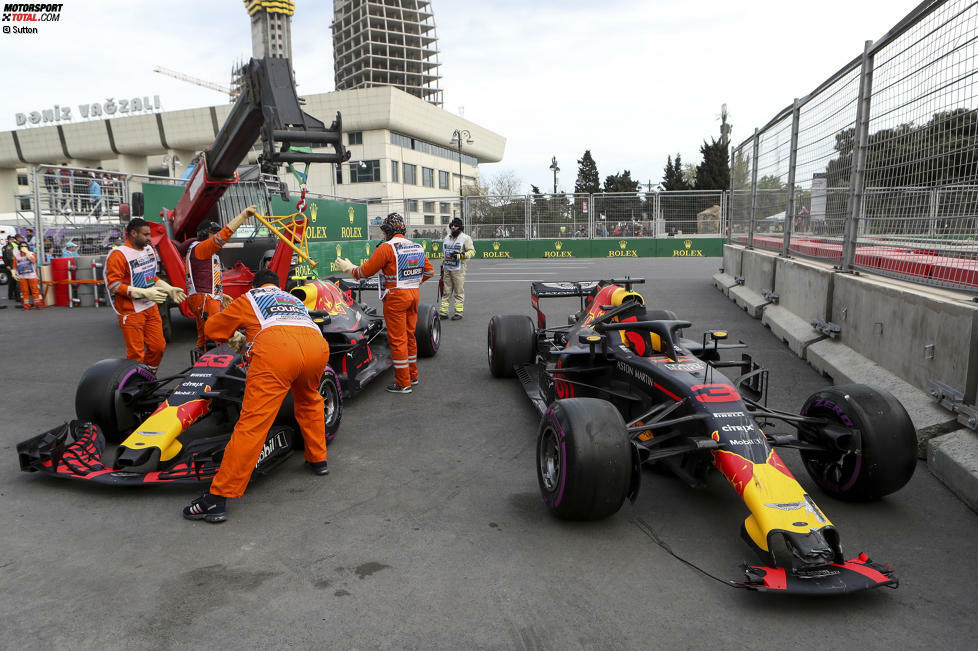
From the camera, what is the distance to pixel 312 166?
60.4 m

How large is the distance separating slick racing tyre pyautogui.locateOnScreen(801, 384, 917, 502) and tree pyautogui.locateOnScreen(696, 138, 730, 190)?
51.1 meters

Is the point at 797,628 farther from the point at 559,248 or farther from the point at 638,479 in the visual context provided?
the point at 559,248

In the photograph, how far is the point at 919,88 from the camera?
5.43m

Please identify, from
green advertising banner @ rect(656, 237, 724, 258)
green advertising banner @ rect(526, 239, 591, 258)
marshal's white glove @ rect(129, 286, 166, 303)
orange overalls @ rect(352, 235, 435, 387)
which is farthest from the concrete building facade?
marshal's white glove @ rect(129, 286, 166, 303)

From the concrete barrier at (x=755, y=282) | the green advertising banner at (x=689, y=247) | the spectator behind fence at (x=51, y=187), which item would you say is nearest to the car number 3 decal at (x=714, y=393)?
the concrete barrier at (x=755, y=282)

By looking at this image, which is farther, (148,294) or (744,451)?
(148,294)

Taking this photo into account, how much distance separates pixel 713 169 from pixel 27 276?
4921 centimetres

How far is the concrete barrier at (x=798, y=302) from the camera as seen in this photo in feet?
24.4

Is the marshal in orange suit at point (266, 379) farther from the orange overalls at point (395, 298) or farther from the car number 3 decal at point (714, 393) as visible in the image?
the car number 3 decal at point (714, 393)

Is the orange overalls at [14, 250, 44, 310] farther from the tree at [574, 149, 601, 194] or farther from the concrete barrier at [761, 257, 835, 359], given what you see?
the tree at [574, 149, 601, 194]

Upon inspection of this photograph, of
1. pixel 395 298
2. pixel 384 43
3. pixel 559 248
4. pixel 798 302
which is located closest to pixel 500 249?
pixel 559 248

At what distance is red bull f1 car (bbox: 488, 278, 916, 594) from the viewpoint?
2.87 m

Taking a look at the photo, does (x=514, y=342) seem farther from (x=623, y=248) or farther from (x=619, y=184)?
(x=619, y=184)

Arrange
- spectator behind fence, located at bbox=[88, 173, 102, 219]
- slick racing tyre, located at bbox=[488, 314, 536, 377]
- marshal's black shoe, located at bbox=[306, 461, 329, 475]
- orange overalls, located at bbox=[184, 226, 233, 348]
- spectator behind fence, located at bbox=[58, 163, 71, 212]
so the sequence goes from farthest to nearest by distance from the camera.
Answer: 1. spectator behind fence, located at bbox=[88, 173, 102, 219]
2. spectator behind fence, located at bbox=[58, 163, 71, 212]
3. orange overalls, located at bbox=[184, 226, 233, 348]
4. slick racing tyre, located at bbox=[488, 314, 536, 377]
5. marshal's black shoe, located at bbox=[306, 461, 329, 475]
